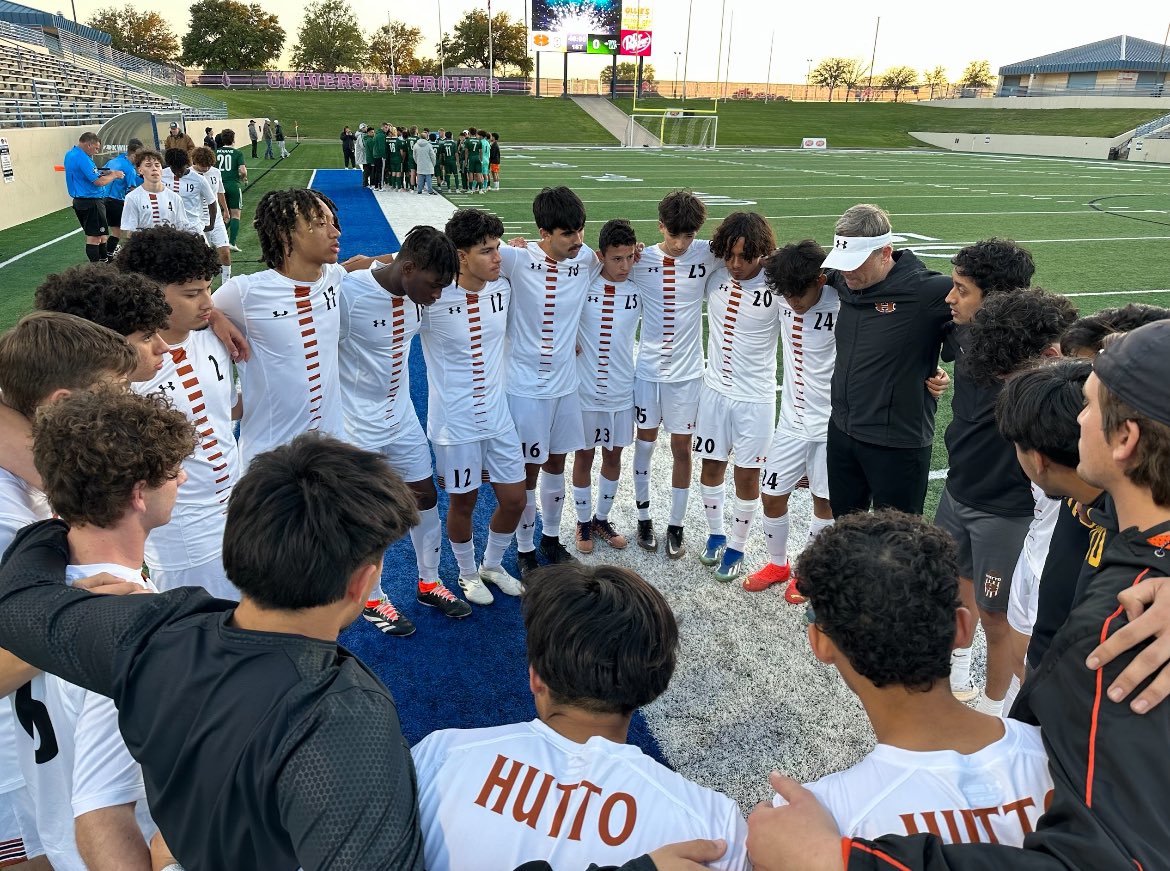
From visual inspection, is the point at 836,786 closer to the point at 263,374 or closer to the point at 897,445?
the point at 897,445

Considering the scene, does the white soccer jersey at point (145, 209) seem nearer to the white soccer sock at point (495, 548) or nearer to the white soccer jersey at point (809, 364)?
the white soccer sock at point (495, 548)

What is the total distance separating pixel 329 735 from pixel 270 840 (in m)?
0.21

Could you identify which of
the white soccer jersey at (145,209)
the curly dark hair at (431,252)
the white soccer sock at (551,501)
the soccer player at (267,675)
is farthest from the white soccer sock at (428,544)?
the white soccer jersey at (145,209)

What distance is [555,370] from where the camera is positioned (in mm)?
4293

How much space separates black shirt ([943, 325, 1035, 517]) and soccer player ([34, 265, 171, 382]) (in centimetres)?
297

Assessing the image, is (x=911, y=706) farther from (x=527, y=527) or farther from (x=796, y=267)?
(x=527, y=527)

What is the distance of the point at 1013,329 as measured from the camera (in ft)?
8.54

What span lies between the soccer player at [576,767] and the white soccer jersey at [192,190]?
444 inches

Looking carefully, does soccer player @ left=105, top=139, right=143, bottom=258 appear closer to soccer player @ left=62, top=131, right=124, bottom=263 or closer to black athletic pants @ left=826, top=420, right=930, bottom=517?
soccer player @ left=62, top=131, right=124, bottom=263

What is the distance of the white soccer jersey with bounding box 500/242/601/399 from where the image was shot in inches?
166

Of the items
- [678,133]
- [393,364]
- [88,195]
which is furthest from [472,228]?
[678,133]

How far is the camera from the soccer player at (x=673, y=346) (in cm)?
441

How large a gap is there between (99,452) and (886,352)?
10.2ft

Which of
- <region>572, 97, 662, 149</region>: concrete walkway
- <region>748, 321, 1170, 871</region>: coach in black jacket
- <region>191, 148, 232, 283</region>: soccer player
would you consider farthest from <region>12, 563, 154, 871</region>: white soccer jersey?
<region>572, 97, 662, 149</region>: concrete walkway
